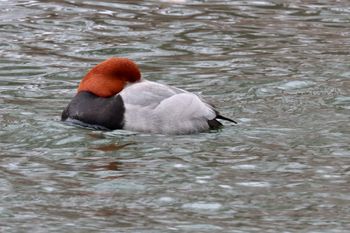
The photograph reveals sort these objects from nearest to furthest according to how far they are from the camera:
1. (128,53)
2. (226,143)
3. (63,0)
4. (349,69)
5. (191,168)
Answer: (191,168)
(226,143)
(349,69)
(128,53)
(63,0)

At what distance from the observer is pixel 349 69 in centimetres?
1313

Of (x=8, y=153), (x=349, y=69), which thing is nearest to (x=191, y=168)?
(x=8, y=153)

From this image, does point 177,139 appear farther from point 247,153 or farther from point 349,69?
point 349,69

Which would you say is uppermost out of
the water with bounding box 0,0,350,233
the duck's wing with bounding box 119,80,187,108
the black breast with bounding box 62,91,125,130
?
the duck's wing with bounding box 119,80,187,108

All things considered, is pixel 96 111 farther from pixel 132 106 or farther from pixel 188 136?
pixel 188 136

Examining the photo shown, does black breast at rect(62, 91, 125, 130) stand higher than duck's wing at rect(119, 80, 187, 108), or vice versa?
duck's wing at rect(119, 80, 187, 108)

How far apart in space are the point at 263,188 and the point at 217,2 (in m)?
9.09

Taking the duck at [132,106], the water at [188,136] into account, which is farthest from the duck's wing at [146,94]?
the water at [188,136]

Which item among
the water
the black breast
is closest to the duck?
the black breast

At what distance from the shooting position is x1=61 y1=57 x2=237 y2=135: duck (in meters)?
10.3

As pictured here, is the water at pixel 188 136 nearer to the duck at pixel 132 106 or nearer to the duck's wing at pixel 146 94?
the duck at pixel 132 106

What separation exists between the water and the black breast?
0.11 meters

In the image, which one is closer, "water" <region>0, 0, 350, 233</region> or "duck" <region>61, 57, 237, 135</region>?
"water" <region>0, 0, 350, 233</region>

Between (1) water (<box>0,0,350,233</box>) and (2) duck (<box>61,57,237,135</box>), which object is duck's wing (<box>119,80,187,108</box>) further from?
(1) water (<box>0,0,350,233</box>)
